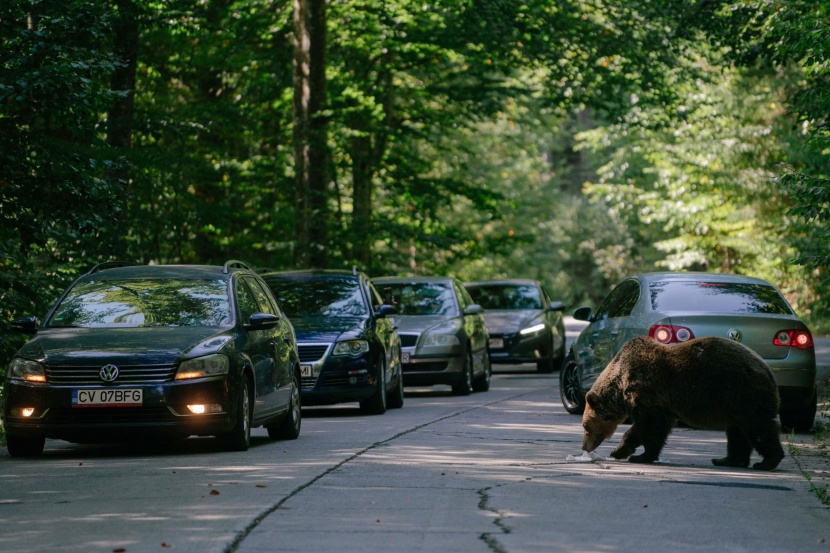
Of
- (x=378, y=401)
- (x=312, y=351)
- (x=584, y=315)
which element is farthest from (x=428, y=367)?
(x=584, y=315)

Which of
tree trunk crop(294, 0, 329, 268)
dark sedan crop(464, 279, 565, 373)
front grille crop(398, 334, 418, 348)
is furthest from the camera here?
dark sedan crop(464, 279, 565, 373)

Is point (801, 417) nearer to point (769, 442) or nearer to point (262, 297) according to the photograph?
point (769, 442)

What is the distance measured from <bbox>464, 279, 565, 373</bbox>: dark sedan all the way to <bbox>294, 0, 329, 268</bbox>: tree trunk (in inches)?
140

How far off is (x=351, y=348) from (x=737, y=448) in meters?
6.54

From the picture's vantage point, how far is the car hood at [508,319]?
90.6ft

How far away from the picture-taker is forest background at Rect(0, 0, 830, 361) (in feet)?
46.6

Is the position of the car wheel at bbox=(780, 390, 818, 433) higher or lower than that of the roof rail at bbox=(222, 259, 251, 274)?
lower

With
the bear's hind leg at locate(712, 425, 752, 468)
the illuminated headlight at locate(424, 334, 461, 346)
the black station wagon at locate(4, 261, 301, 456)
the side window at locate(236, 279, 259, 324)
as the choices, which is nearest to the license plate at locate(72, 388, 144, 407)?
the black station wagon at locate(4, 261, 301, 456)

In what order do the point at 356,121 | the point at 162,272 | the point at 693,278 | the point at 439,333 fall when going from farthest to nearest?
1. the point at 356,121
2. the point at 439,333
3. the point at 693,278
4. the point at 162,272

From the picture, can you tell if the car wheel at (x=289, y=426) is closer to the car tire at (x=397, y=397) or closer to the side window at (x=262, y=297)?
the side window at (x=262, y=297)

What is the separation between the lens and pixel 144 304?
41.5ft

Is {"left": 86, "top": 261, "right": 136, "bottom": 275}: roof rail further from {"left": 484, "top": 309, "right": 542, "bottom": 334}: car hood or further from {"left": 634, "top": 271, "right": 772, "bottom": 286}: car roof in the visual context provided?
{"left": 484, "top": 309, "right": 542, "bottom": 334}: car hood

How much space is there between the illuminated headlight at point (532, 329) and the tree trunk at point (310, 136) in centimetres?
397

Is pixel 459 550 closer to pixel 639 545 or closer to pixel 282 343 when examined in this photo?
pixel 639 545
